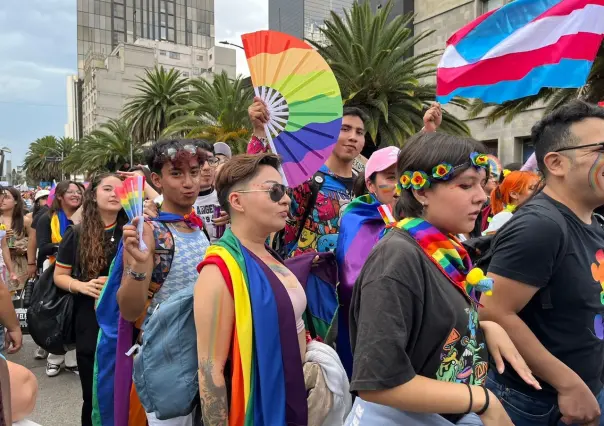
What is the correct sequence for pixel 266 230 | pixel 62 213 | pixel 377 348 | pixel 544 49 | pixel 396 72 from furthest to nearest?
pixel 396 72 → pixel 62 213 → pixel 544 49 → pixel 266 230 → pixel 377 348

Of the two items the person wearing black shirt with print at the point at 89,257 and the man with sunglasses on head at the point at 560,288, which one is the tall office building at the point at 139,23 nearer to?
the person wearing black shirt with print at the point at 89,257

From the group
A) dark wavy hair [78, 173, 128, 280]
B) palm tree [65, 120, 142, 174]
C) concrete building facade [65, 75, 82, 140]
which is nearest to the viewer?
dark wavy hair [78, 173, 128, 280]

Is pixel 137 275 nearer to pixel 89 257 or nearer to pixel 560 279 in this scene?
pixel 89 257

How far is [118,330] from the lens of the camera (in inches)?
108

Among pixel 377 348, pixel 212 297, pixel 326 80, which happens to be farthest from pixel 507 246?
pixel 326 80

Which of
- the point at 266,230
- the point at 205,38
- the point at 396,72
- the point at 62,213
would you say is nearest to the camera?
the point at 266,230

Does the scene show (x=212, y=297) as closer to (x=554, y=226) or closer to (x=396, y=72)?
(x=554, y=226)

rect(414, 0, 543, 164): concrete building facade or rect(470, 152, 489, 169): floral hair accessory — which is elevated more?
rect(414, 0, 543, 164): concrete building facade

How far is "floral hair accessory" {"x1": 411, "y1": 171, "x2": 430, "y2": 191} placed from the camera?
165 centimetres

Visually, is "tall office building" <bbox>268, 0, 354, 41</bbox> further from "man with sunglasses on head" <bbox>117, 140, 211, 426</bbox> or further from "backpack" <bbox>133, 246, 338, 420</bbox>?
"backpack" <bbox>133, 246, 338, 420</bbox>

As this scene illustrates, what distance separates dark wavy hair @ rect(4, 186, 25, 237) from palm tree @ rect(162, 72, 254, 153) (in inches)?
715

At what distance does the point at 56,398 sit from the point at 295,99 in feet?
12.5

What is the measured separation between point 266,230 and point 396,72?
56.5 ft

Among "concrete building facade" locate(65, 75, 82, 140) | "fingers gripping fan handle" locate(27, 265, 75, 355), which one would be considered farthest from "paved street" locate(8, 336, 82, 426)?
"concrete building facade" locate(65, 75, 82, 140)
